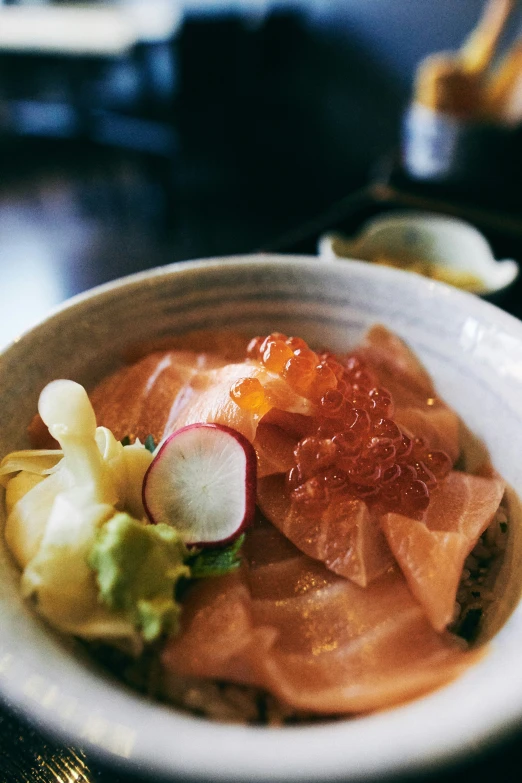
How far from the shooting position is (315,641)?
86 centimetres

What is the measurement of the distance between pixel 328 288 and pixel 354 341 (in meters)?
0.15

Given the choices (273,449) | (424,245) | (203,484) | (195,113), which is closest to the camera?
(203,484)

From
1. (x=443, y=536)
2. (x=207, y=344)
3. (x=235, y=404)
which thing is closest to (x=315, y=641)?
(x=443, y=536)

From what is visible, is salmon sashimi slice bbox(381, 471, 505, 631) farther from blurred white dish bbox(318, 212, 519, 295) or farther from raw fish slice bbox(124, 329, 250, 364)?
blurred white dish bbox(318, 212, 519, 295)

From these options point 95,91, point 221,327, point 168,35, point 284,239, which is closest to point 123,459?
point 221,327

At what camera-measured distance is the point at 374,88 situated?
4.45m

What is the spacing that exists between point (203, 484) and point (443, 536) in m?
0.41

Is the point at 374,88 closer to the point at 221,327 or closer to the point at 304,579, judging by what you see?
the point at 221,327

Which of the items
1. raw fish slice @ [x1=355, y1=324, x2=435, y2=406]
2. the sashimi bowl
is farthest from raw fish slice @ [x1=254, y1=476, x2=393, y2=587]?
raw fish slice @ [x1=355, y1=324, x2=435, y2=406]

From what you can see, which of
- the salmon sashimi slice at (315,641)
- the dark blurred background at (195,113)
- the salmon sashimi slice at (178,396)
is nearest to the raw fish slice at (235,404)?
the salmon sashimi slice at (178,396)

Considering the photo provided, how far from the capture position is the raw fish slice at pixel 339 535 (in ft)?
3.01

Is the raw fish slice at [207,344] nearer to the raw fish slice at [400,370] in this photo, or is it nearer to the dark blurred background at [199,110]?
the raw fish slice at [400,370]

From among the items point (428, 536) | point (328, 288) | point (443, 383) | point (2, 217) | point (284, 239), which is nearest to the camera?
point (428, 536)

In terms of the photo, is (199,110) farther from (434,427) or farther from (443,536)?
(443,536)
